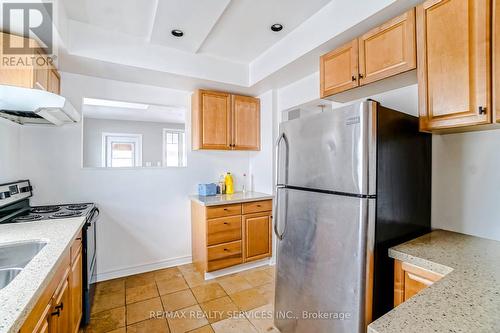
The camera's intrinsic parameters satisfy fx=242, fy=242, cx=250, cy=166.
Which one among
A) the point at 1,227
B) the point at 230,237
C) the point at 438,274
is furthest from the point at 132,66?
the point at 438,274

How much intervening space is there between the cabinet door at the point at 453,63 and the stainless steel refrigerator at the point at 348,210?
0.19 m

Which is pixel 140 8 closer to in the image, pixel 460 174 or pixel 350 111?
pixel 350 111

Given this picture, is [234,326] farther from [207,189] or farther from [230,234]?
[207,189]

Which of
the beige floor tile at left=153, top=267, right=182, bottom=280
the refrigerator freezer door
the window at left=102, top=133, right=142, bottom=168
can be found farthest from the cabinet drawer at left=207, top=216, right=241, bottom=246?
the window at left=102, top=133, right=142, bottom=168

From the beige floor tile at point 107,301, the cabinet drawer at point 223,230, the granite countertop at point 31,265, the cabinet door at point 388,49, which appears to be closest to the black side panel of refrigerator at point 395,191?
the cabinet door at point 388,49

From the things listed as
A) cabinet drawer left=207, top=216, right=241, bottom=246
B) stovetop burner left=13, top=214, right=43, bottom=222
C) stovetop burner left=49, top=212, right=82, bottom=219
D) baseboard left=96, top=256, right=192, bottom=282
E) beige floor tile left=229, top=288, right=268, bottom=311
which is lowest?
beige floor tile left=229, top=288, right=268, bottom=311

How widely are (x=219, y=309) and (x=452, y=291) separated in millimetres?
1848

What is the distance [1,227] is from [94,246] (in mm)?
938

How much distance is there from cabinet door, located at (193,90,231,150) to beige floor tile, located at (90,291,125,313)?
1788 mm

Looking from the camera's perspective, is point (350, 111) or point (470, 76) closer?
point (470, 76)

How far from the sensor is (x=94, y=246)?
8.12 feet

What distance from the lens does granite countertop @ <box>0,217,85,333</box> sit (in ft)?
2.44

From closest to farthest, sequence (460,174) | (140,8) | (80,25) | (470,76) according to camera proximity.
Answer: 1. (470,76)
2. (460,174)
3. (140,8)
4. (80,25)

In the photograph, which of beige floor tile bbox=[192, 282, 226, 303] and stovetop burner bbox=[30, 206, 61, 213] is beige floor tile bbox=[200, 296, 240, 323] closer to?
beige floor tile bbox=[192, 282, 226, 303]
